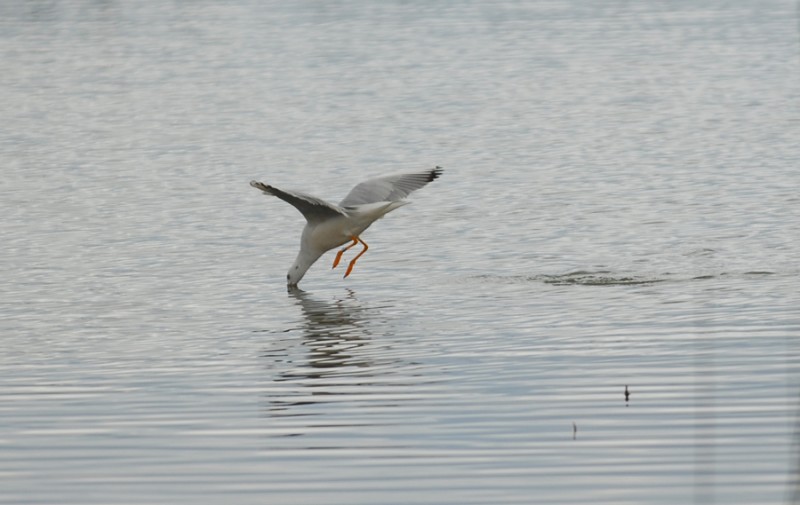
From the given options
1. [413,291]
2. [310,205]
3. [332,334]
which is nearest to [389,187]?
[310,205]

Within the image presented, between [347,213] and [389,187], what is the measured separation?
71 cm

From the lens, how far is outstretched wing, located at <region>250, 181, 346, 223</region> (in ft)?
39.0

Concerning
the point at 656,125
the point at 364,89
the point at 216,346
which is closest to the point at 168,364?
the point at 216,346

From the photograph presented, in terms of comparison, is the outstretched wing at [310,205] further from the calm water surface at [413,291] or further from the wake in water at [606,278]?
the wake in water at [606,278]

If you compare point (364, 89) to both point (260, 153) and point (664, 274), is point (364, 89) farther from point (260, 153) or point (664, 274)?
point (664, 274)

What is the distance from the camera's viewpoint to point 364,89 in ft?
87.8

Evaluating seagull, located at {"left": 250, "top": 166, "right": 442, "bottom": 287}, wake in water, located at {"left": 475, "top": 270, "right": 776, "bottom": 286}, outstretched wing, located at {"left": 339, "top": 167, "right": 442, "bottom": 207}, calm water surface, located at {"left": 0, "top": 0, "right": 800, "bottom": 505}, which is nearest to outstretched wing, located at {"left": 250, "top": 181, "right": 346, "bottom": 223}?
seagull, located at {"left": 250, "top": 166, "right": 442, "bottom": 287}

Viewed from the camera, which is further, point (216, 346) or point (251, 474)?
point (216, 346)

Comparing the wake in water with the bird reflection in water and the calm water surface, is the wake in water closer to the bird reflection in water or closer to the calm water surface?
the calm water surface

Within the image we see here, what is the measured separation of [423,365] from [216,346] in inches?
61.3

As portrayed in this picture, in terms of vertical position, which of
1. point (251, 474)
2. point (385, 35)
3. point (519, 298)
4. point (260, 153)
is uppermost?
point (251, 474)

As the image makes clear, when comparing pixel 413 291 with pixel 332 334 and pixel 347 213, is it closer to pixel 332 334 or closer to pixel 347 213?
pixel 347 213

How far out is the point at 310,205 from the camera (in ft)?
41.5

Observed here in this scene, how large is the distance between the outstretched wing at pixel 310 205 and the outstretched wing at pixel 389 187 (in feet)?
0.87
